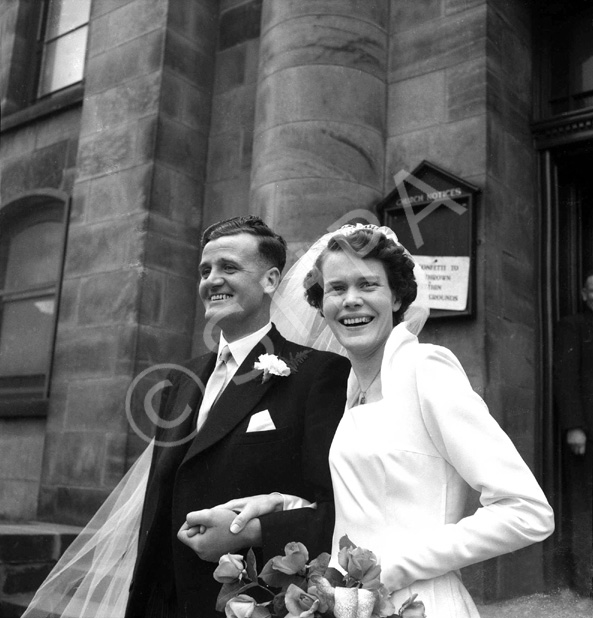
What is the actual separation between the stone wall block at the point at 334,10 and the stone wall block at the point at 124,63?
51.3 inches

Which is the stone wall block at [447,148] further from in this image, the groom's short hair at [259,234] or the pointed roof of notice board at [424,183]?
the groom's short hair at [259,234]

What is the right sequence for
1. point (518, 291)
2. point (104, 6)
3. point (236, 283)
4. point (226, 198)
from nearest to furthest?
point (236, 283), point (518, 291), point (226, 198), point (104, 6)

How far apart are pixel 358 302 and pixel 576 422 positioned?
3148mm

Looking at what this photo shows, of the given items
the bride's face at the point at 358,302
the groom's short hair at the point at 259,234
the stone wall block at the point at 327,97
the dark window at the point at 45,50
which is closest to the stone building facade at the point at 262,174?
the stone wall block at the point at 327,97

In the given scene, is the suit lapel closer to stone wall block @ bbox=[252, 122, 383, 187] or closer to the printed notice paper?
the printed notice paper

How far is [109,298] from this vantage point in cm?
625

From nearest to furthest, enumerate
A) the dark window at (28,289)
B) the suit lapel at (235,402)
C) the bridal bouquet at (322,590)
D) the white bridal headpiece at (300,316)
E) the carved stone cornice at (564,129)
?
the bridal bouquet at (322,590) → the suit lapel at (235,402) → the white bridal headpiece at (300,316) → the carved stone cornice at (564,129) → the dark window at (28,289)

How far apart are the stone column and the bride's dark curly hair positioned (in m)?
3.02

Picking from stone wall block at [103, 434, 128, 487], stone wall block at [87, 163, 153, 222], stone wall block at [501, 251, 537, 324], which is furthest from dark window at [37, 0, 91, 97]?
stone wall block at [501, 251, 537, 324]

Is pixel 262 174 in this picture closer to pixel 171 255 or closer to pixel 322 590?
pixel 171 255

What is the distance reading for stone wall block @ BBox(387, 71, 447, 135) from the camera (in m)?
5.30

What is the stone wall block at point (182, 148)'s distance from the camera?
21.0 feet

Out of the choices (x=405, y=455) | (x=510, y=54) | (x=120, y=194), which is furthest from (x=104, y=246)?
(x=405, y=455)

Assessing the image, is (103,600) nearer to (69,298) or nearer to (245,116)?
(69,298)
